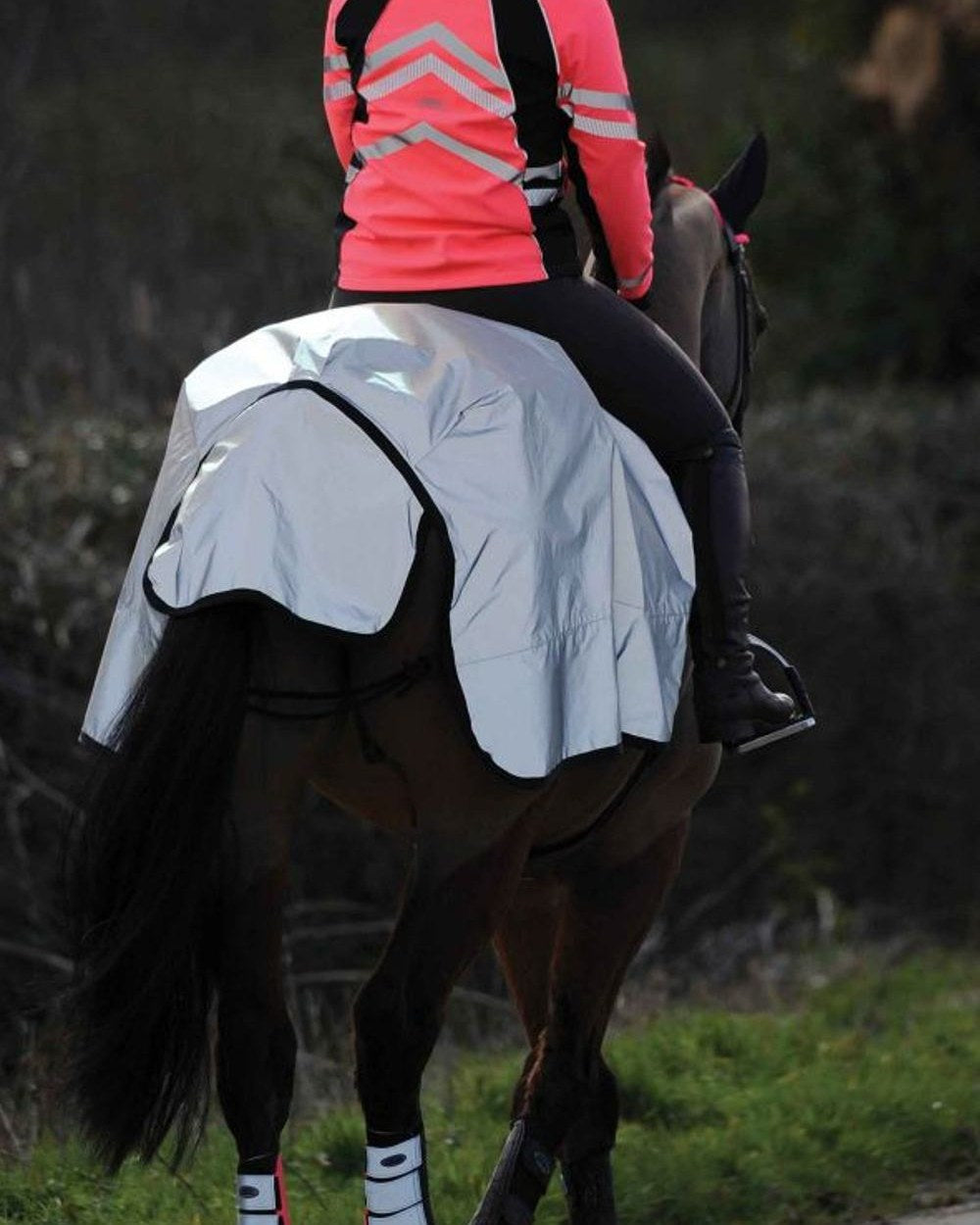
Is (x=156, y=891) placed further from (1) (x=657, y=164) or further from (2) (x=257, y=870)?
(1) (x=657, y=164)

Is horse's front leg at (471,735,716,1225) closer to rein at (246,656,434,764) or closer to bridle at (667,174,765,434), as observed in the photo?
rein at (246,656,434,764)

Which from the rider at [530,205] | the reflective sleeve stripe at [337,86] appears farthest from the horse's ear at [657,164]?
the reflective sleeve stripe at [337,86]

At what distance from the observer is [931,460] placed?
11.3m

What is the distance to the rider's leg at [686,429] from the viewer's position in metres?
4.43

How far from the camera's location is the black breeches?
4430 millimetres

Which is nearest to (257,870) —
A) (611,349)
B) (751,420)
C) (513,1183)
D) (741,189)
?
(513,1183)

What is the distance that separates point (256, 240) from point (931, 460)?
3967mm

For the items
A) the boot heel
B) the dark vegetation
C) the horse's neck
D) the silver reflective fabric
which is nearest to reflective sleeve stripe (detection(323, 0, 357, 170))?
the silver reflective fabric

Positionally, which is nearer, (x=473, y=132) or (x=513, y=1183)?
(x=473, y=132)

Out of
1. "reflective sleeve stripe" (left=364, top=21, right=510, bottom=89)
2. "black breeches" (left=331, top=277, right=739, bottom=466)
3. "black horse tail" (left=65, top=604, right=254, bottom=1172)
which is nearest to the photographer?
"black horse tail" (left=65, top=604, right=254, bottom=1172)

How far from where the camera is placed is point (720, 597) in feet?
14.9

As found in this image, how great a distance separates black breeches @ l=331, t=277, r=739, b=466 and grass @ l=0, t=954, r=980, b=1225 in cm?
179

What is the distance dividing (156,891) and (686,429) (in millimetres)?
1349

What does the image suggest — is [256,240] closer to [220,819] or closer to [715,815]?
[715,815]
